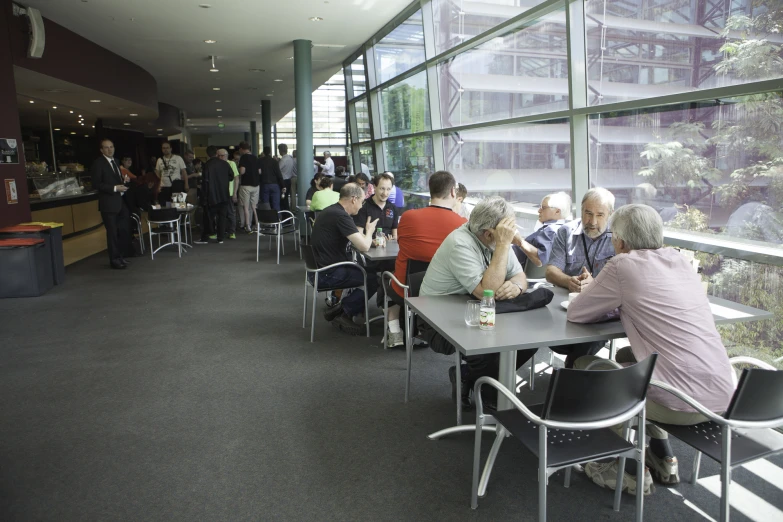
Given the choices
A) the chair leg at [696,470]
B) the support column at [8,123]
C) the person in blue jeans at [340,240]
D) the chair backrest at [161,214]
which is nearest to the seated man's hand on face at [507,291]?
the chair leg at [696,470]

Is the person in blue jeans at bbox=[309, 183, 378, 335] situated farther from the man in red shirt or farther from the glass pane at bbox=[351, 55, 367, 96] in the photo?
the glass pane at bbox=[351, 55, 367, 96]

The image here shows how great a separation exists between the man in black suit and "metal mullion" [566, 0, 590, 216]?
5935mm

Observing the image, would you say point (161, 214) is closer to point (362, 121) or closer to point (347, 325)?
point (362, 121)

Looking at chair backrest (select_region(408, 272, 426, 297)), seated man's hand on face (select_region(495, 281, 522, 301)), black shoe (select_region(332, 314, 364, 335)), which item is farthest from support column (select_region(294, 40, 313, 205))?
seated man's hand on face (select_region(495, 281, 522, 301))

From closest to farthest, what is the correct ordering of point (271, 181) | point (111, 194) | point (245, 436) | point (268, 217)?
point (245, 436), point (111, 194), point (268, 217), point (271, 181)

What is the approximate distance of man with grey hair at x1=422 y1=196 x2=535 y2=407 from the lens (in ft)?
9.31

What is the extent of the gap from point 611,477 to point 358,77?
31.5 ft

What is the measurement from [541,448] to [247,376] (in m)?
2.58

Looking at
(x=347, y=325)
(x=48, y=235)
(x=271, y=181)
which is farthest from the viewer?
(x=271, y=181)

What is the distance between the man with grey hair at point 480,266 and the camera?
2.84 m

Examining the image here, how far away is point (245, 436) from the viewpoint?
10.00ft

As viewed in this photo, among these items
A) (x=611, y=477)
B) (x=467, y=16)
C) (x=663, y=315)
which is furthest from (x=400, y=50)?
(x=611, y=477)

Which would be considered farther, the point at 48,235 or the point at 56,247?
the point at 56,247

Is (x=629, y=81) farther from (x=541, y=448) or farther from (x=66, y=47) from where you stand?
(x=66, y=47)
